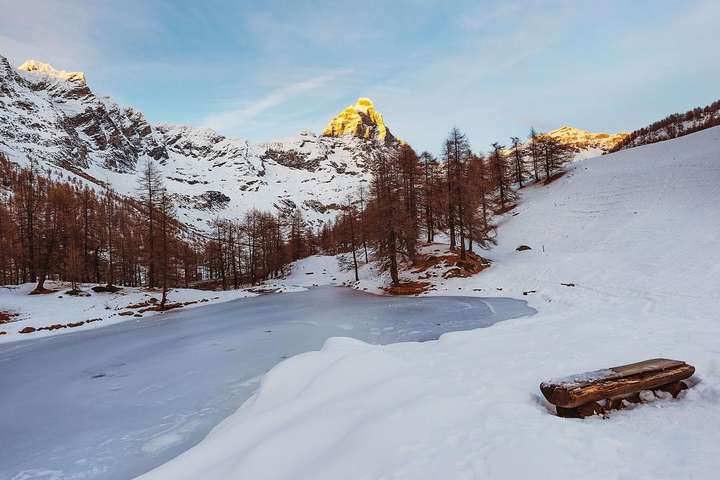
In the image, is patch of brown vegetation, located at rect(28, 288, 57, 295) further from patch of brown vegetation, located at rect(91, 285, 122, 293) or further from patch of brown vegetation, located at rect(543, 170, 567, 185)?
patch of brown vegetation, located at rect(543, 170, 567, 185)

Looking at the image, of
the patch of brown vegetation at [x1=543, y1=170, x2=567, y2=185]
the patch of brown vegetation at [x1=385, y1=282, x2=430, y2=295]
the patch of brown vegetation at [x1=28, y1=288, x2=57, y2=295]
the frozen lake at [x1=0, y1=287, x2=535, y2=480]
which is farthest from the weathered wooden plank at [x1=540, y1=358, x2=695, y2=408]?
the patch of brown vegetation at [x1=543, y1=170, x2=567, y2=185]

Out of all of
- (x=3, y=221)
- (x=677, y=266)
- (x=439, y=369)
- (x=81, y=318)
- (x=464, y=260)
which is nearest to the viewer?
(x=439, y=369)

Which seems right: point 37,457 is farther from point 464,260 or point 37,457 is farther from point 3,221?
point 3,221

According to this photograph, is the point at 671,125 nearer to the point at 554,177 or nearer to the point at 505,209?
the point at 554,177

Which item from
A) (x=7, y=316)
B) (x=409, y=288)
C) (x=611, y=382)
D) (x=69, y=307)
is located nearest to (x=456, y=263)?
(x=409, y=288)

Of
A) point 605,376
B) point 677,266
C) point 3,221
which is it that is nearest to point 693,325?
point 605,376

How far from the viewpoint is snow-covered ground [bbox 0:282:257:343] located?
21.7 metres

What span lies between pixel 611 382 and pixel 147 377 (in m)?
11.4

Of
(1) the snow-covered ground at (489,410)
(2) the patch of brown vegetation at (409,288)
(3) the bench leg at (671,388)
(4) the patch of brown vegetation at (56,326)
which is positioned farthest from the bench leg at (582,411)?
(4) the patch of brown vegetation at (56,326)

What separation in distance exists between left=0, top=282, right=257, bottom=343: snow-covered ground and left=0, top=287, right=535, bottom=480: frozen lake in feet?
12.3

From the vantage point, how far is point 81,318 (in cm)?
2480

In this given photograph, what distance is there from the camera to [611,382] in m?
4.49

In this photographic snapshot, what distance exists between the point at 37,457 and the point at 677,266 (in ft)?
80.8

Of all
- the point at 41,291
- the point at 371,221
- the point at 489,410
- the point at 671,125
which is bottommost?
the point at 489,410
